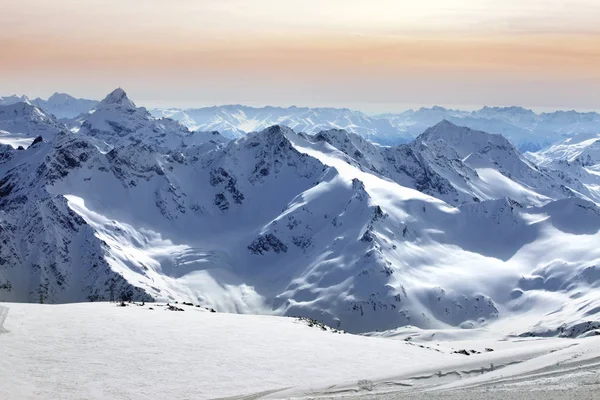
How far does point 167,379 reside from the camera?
45.0 meters

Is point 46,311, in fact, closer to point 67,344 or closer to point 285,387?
point 67,344

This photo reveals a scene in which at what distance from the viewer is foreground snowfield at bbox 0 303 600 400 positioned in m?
42.6

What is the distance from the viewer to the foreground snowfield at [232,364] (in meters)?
42.6

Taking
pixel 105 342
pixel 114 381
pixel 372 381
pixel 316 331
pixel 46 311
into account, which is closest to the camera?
pixel 114 381

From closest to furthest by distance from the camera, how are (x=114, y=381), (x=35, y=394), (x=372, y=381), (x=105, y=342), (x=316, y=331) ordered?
(x=35, y=394) → (x=114, y=381) → (x=372, y=381) → (x=105, y=342) → (x=316, y=331)

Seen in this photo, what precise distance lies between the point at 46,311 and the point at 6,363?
51.2 feet

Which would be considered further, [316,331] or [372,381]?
[316,331]

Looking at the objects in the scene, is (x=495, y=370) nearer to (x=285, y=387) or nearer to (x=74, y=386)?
(x=285, y=387)

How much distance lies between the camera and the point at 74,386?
4241 centimetres

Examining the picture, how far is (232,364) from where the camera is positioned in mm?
48812

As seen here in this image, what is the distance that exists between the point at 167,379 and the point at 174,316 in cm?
1768

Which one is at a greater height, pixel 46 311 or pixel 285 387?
pixel 46 311

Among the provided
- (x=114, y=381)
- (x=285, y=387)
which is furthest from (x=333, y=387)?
(x=114, y=381)

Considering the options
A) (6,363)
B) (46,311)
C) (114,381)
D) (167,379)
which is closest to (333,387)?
(167,379)
